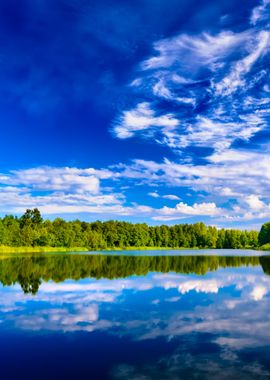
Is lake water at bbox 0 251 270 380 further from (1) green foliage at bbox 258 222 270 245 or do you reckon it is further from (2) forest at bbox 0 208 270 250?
(1) green foliage at bbox 258 222 270 245

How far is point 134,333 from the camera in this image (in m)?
14.8

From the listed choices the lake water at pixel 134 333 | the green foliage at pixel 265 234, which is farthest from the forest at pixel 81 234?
the lake water at pixel 134 333

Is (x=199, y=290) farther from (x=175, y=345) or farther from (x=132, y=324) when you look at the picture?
(x=175, y=345)

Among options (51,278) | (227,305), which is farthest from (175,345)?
(51,278)

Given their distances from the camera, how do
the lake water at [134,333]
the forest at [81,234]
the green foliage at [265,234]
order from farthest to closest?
the green foliage at [265,234], the forest at [81,234], the lake water at [134,333]

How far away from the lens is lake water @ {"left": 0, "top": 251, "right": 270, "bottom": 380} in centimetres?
1084

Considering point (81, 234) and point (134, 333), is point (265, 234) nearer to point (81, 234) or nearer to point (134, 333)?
point (81, 234)

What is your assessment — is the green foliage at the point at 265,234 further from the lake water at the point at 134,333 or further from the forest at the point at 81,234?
the lake water at the point at 134,333

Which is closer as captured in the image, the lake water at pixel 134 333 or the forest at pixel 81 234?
the lake water at pixel 134 333

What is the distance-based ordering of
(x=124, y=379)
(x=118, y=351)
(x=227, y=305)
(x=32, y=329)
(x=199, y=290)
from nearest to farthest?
1. (x=124, y=379)
2. (x=118, y=351)
3. (x=32, y=329)
4. (x=227, y=305)
5. (x=199, y=290)

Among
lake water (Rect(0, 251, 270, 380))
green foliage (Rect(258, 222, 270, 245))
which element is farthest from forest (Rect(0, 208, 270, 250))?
lake water (Rect(0, 251, 270, 380))

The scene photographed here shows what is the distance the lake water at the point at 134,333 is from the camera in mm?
10836

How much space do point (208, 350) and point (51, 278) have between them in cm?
2454

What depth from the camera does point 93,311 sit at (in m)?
19.2
